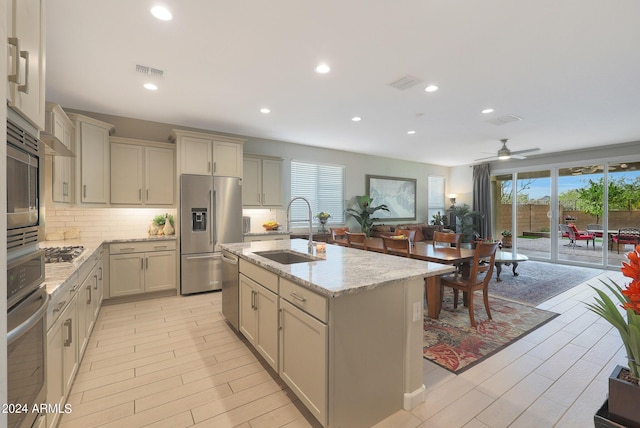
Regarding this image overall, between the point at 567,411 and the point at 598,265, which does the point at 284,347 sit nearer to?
A: the point at 567,411

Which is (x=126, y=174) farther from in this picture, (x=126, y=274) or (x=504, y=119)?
(x=504, y=119)

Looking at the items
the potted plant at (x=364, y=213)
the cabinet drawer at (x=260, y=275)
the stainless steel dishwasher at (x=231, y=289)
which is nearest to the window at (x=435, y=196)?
the potted plant at (x=364, y=213)

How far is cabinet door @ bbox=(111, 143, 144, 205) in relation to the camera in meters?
4.05

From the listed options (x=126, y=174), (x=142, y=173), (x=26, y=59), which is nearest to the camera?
(x=26, y=59)

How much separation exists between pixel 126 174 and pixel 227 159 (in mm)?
1427

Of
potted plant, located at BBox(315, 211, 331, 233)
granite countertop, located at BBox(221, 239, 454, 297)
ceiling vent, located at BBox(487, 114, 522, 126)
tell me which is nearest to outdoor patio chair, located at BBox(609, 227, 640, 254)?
ceiling vent, located at BBox(487, 114, 522, 126)

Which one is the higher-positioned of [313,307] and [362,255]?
[362,255]

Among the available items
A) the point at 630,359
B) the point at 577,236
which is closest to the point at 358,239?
the point at 630,359

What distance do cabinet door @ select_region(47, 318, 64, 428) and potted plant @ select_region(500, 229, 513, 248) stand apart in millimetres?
9069

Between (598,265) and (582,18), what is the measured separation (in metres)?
6.59

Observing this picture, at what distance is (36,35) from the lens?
1.28 metres

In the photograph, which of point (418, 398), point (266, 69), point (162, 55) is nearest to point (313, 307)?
point (418, 398)

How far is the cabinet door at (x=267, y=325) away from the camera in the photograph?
2.11m

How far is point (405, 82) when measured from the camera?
3.12 metres
